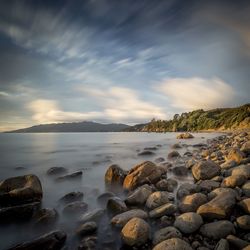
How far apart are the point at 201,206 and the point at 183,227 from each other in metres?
0.93

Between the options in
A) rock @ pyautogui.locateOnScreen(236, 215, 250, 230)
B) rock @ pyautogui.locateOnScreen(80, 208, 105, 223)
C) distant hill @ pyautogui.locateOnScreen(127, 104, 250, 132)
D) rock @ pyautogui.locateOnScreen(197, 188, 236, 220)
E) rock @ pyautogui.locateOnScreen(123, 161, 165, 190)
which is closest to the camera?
rock @ pyautogui.locateOnScreen(236, 215, 250, 230)

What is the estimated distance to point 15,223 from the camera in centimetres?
604

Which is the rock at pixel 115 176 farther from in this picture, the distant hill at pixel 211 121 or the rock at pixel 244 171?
the distant hill at pixel 211 121

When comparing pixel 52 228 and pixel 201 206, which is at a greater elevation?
pixel 201 206

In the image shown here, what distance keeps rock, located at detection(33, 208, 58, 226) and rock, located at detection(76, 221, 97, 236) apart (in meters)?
1.18

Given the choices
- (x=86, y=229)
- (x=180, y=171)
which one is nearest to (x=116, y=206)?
(x=86, y=229)

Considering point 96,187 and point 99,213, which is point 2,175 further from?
point 99,213

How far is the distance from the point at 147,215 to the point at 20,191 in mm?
4639

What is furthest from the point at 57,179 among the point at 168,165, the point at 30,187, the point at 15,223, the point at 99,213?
the point at 168,165

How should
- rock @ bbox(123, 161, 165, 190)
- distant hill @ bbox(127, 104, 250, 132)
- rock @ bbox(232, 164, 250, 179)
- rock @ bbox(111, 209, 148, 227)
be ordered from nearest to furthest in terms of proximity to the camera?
rock @ bbox(111, 209, 148, 227) → rock @ bbox(232, 164, 250, 179) → rock @ bbox(123, 161, 165, 190) → distant hill @ bbox(127, 104, 250, 132)

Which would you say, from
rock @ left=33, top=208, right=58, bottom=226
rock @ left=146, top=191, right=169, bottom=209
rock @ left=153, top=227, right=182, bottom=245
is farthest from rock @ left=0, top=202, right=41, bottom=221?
rock @ left=153, top=227, right=182, bottom=245

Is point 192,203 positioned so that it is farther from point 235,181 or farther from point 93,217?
point 93,217

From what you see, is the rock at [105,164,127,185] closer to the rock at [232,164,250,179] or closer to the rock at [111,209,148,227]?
the rock at [111,209,148,227]

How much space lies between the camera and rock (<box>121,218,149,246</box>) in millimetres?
4641
